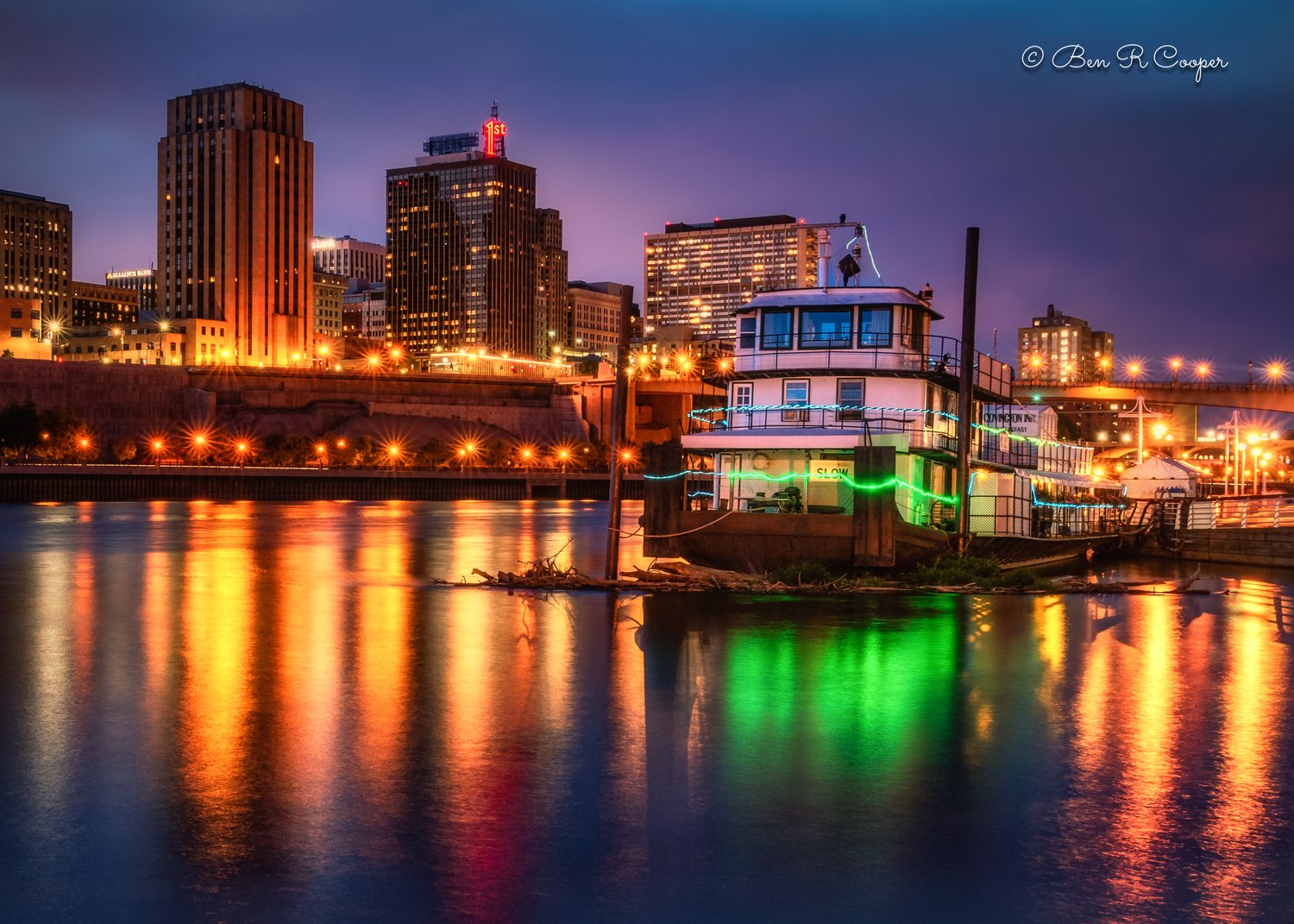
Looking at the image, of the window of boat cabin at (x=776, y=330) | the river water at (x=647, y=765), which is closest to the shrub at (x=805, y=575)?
the river water at (x=647, y=765)

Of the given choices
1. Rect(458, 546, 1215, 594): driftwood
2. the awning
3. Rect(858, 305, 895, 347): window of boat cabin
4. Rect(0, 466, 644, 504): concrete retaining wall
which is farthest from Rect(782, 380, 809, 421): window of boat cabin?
Rect(0, 466, 644, 504): concrete retaining wall

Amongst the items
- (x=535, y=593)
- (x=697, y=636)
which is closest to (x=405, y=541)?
(x=535, y=593)

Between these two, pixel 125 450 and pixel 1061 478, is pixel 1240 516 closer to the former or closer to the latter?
pixel 1061 478

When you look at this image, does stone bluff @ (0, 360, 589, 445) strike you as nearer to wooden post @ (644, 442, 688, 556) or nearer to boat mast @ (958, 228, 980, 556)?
wooden post @ (644, 442, 688, 556)

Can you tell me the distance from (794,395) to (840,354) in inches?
76.2

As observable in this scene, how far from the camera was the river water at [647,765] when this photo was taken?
408 inches

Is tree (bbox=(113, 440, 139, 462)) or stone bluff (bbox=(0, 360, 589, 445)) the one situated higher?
stone bluff (bbox=(0, 360, 589, 445))

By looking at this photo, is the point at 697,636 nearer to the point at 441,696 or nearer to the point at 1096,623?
the point at 441,696

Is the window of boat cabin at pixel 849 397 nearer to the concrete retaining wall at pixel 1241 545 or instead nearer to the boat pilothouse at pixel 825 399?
the boat pilothouse at pixel 825 399

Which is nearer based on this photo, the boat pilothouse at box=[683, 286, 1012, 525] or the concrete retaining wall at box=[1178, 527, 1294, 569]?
the boat pilothouse at box=[683, 286, 1012, 525]

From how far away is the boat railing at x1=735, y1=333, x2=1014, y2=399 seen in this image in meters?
35.2

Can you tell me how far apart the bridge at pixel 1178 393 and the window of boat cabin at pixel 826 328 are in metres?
98.1

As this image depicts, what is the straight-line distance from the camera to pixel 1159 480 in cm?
7319

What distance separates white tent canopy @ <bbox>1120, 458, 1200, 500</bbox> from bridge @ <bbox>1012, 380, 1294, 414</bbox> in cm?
5506
